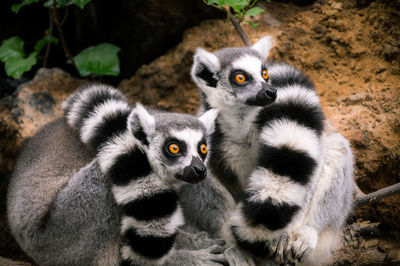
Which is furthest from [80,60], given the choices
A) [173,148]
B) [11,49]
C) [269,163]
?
[269,163]

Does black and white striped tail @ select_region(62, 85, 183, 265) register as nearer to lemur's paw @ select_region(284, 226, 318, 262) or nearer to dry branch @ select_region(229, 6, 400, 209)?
lemur's paw @ select_region(284, 226, 318, 262)

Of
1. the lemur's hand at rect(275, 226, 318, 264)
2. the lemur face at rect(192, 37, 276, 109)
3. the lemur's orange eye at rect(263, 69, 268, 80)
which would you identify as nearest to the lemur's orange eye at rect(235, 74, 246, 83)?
the lemur face at rect(192, 37, 276, 109)

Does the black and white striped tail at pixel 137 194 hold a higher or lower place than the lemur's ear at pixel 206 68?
lower

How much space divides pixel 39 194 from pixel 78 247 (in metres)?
0.52

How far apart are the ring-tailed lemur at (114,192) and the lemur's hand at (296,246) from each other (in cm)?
54

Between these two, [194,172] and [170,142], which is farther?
[170,142]

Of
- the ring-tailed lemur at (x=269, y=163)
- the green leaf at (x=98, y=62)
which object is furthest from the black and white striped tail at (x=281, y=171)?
the green leaf at (x=98, y=62)

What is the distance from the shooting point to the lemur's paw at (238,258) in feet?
9.57

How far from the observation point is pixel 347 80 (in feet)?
13.7

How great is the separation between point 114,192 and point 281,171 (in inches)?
42.8

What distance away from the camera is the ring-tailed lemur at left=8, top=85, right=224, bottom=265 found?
2.56 m

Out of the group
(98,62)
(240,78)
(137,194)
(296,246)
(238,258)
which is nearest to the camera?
(137,194)

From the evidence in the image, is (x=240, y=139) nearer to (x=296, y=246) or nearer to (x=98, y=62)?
(x=296, y=246)

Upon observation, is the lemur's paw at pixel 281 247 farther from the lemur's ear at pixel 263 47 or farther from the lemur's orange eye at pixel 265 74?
the lemur's ear at pixel 263 47
